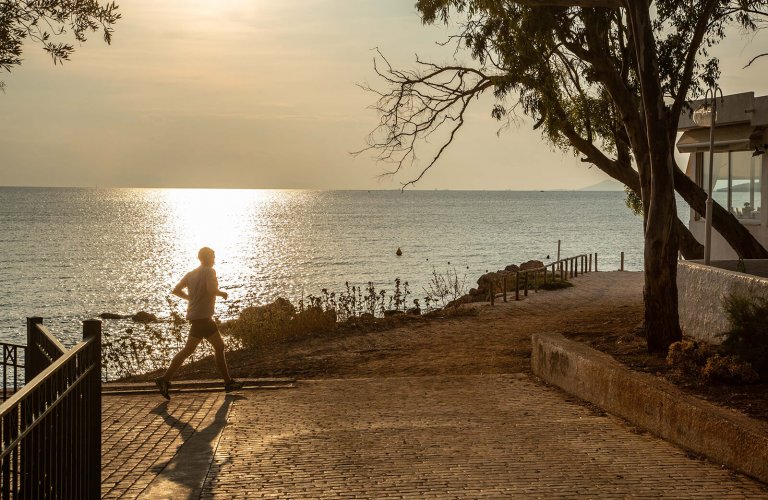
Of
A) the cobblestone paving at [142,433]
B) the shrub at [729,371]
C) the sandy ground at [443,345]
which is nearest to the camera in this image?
the cobblestone paving at [142,433]

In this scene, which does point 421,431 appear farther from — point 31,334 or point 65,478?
point 65,478

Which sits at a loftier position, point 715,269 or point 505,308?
point 715,269

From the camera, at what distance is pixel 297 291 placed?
51906 mm

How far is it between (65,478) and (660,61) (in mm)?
14446

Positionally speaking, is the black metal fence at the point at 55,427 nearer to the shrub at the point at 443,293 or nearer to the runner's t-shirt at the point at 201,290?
the runner's t-shirt at the point at 201,290

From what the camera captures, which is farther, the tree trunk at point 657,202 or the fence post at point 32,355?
the tree trunk at point 657,202

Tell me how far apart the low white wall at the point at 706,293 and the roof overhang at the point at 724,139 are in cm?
704

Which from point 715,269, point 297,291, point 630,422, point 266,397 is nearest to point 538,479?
point 630,422

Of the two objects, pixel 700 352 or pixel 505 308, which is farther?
pixel 505 308

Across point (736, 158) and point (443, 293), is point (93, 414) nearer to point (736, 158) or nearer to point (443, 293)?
point (736, 158)

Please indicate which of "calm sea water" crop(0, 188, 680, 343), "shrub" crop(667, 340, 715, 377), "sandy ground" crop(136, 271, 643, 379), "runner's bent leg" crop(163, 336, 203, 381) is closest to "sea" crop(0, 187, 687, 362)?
"calm sea water" crop(0, 188, 680, 343)

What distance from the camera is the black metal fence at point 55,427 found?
13.6ft

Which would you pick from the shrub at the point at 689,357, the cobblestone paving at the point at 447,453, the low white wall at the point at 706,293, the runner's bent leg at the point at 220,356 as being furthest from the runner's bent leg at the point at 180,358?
the low white wall at the point at 706,293

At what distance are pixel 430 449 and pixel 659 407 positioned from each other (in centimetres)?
230
